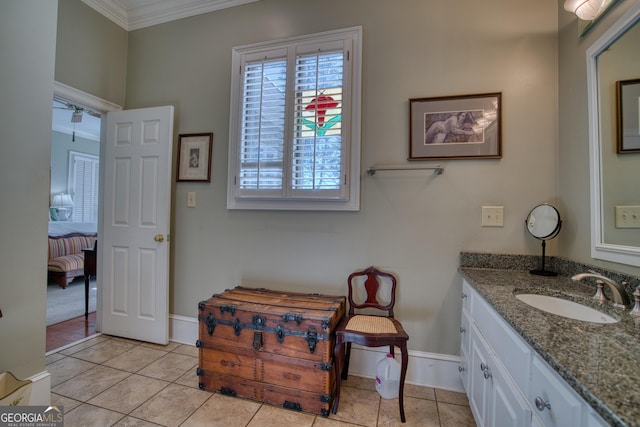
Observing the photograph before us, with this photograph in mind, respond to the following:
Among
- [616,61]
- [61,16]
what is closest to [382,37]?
[616,61]

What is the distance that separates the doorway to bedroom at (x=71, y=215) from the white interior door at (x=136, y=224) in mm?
390

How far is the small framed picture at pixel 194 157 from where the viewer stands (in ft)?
7.57

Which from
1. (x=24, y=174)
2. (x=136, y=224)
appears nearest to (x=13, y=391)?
(x=24, y=174)

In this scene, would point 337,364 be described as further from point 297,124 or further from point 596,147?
point 596,147

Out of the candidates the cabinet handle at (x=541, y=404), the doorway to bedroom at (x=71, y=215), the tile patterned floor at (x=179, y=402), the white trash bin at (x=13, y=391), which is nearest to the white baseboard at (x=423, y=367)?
the tile patterned floor at (x=179, y=402)

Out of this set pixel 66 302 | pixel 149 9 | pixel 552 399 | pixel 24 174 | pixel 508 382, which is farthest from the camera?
pixel 66 302

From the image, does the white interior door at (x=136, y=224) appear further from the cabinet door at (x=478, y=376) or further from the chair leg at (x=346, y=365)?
the cabinet door at (x=478, y=376)

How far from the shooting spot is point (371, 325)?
1600 mm

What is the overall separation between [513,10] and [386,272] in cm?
194

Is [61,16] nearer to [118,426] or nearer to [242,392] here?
[118,426]

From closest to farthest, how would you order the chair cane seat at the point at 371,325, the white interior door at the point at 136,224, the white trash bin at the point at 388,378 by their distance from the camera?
the chair cane seat at the point at 371,325, the white trash bin at the point at 388,378, the white interior door at the point at 136,224

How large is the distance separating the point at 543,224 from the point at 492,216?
262 millimetres

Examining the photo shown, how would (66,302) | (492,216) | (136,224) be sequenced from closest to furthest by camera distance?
(492,216) < (136,224) < (66,302)

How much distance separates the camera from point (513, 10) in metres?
1.73
